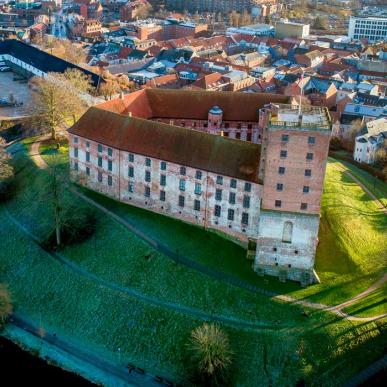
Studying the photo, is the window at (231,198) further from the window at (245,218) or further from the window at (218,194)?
the window at (245,218)

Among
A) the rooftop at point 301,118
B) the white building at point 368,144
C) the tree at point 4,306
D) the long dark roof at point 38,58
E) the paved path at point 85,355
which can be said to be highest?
the rooftop at point 301,118

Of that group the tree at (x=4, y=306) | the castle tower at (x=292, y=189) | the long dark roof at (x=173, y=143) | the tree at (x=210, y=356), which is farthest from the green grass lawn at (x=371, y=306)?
the tree at (x=4, y=306)

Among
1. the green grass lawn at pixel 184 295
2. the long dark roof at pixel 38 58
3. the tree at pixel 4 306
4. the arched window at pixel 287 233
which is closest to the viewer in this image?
the green grass lawn at pixel 184 295

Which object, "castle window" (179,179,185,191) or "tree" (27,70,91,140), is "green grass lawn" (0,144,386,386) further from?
"tree" (27,70,91,140)

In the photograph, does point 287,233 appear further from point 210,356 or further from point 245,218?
point 210,356

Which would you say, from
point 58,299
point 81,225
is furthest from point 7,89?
point 58,299

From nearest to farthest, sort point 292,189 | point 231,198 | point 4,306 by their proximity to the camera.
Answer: point 292,189, point 4,306, point 231,198

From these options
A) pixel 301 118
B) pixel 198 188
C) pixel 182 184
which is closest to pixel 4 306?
pixel 182 184

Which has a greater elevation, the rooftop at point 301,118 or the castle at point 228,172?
the rooftop at point 301,118
